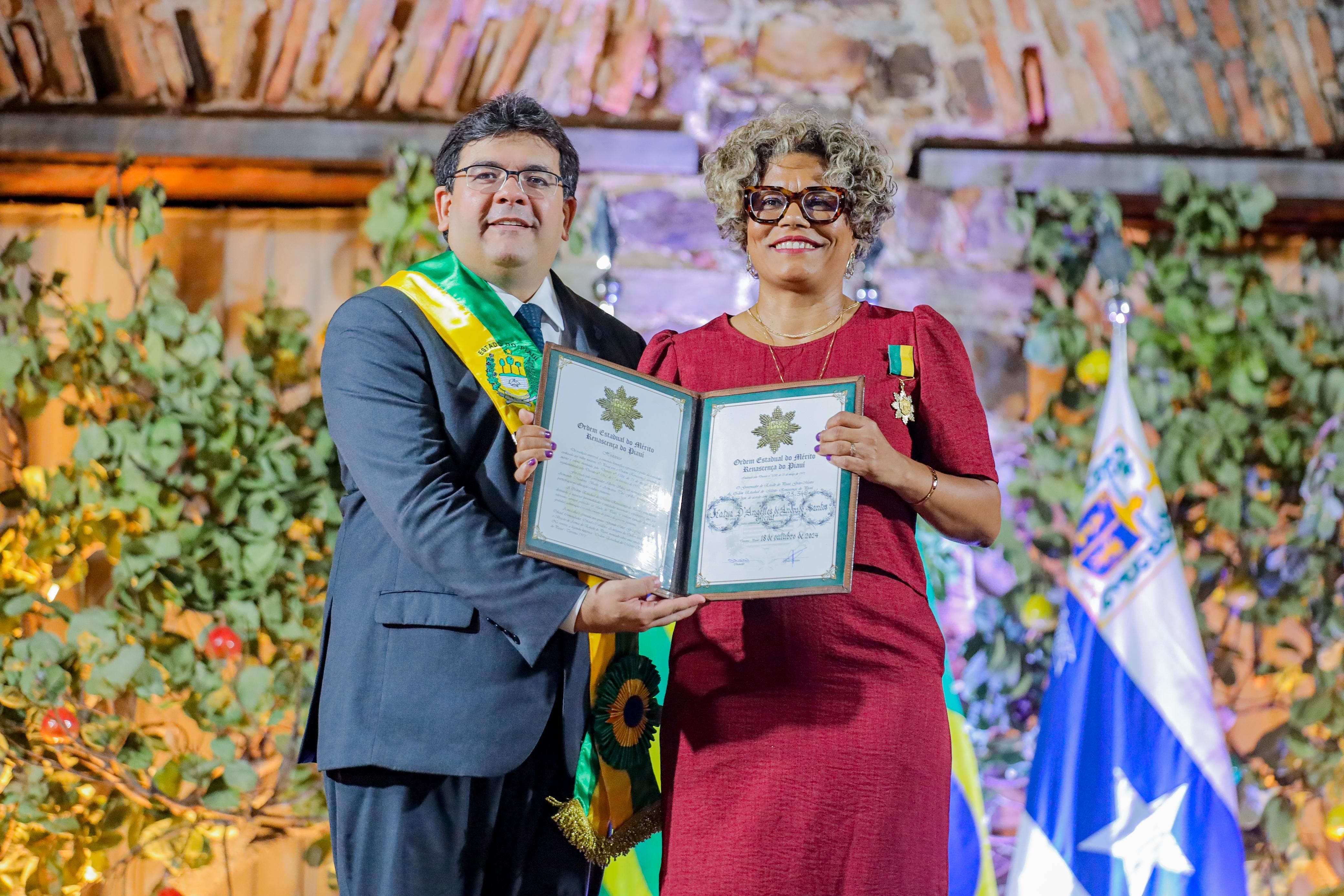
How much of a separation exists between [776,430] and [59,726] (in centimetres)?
209

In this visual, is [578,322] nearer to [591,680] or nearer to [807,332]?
[807,332]

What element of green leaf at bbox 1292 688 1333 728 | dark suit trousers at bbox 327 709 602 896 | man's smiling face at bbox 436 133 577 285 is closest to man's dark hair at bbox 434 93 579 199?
man's smiling face at bbox 436 133 577 285

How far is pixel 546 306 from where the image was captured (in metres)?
1.99

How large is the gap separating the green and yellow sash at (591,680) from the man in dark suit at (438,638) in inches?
0.9

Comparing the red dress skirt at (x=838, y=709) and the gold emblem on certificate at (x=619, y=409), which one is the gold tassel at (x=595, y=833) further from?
the gold emblem on certificate at (x=619, y=409)

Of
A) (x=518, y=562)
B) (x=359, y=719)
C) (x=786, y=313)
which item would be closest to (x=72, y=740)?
(x=359, y=719)

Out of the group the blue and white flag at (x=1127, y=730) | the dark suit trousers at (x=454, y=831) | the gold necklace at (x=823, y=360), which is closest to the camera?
the dark suit trousers at (x=454, y=831)

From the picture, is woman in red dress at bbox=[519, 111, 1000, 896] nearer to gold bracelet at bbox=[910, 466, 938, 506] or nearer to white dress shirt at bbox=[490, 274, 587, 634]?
gold bracelet at bbox=[910, 466, 938, 506]

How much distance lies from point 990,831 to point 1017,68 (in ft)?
6.46

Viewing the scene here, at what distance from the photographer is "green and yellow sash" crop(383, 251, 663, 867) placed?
1.76 meters

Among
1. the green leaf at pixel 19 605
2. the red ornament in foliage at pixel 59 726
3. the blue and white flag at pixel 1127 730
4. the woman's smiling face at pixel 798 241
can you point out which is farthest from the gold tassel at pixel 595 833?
the green leaf at pixel 19 605

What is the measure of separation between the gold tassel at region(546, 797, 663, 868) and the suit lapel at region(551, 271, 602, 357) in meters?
0.70

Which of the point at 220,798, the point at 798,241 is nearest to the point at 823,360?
the point at 798,241

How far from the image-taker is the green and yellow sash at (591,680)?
5.78 ft
